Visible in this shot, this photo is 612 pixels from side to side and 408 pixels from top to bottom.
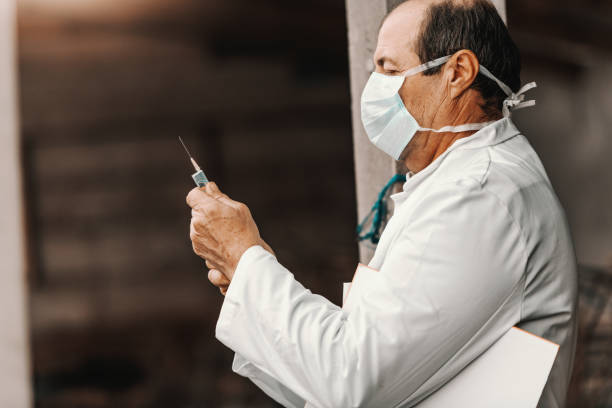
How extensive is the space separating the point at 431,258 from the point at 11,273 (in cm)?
311

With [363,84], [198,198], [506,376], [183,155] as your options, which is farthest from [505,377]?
[183,155]

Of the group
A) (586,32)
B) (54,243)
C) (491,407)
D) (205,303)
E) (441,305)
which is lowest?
(205,303)

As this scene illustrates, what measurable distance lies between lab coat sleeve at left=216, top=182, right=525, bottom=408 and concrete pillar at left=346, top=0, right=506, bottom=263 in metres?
1.03

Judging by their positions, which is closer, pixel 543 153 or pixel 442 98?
pixel 442 98

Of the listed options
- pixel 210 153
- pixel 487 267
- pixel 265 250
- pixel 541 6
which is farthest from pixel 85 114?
pixel 487 267

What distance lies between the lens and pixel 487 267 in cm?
129

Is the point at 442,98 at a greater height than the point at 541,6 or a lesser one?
lesser

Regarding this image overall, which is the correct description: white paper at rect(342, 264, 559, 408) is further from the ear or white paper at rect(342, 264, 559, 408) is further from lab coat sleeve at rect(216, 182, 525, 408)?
the ear

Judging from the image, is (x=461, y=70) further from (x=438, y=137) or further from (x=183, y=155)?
(x=183, y=155)

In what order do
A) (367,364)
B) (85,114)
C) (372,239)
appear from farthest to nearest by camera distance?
(85,114)
(372,239)
(367,364)

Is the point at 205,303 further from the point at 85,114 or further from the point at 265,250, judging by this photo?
the point at 265,250

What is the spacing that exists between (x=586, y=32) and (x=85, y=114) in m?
4.03

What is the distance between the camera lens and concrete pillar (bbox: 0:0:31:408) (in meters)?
3.82

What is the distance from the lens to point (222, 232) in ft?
4.95
